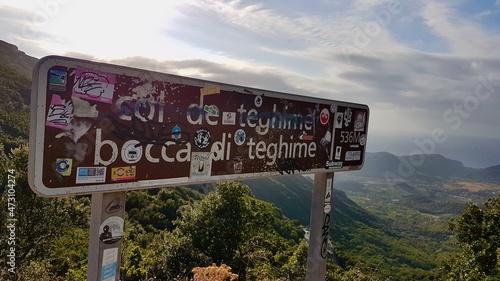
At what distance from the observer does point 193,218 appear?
13570 millimetres

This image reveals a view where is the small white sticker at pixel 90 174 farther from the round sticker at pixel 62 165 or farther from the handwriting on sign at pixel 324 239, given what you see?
the handwriting on sign at pixel 324 239

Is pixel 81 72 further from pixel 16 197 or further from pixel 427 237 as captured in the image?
pixel 427 237

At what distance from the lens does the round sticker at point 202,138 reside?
218 cm

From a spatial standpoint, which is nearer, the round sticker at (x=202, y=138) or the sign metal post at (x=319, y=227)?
the round sticker at (x=202, y=138)

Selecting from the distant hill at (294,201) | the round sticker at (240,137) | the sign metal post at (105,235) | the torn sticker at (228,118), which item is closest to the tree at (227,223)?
the round sticker at (240,137)

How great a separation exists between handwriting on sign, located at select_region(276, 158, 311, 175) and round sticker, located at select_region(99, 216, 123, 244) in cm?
133

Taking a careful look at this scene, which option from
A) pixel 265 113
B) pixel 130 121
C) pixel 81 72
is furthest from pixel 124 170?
pixel 265 113

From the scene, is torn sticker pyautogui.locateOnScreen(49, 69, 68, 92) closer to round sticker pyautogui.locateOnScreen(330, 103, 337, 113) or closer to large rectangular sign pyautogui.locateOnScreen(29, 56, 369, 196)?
large rectangular sign pyautogui.locateOnScreen(29, 56, 369, 196)

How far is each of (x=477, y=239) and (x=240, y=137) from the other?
1718 centimetres

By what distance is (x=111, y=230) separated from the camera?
6.32 ft

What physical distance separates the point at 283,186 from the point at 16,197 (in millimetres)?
96682

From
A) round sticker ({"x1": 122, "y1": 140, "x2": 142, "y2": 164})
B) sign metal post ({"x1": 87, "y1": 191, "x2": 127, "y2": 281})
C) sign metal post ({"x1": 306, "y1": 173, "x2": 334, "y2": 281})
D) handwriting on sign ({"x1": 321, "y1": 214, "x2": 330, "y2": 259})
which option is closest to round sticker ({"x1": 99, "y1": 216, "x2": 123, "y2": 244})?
sign metal post ({"x1": 87, "y1": 191, "x2": 127, "y2": 281})

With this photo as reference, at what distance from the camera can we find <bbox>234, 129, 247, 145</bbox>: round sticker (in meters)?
2.45

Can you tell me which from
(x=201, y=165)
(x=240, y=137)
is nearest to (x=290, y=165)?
(x=240, y=137)
